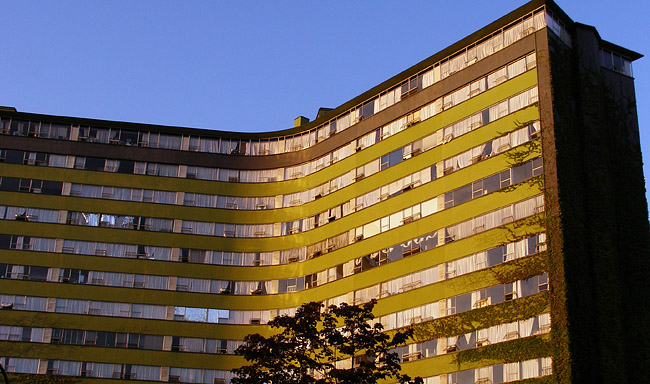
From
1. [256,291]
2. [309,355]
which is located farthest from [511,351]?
[256,291]

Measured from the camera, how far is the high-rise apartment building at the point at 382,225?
210 ft

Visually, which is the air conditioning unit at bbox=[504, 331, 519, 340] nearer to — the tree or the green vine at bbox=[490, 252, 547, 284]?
the green vine at bbox=[490, 252, 547, 284]

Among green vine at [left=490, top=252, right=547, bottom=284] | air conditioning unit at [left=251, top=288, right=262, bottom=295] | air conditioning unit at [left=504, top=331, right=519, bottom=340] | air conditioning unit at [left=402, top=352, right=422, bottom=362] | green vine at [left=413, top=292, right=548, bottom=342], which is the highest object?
air conditioning unit at [left=251, top=288, right=262, bottom=295]

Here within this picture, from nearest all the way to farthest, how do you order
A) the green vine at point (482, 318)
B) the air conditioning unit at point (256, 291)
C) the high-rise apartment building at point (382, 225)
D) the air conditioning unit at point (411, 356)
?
the green vine at point (482, 318), the high-rise apartment building at point (382, 225), the air conditioning unit at point (411, 356), the air conditioning unit at point (256, 291)

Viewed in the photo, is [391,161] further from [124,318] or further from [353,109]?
[124,318]

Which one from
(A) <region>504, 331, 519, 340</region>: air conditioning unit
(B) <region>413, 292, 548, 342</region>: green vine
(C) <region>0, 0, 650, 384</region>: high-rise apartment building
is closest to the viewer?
(B) <region>413, 292, 548, 342</region>: green vine

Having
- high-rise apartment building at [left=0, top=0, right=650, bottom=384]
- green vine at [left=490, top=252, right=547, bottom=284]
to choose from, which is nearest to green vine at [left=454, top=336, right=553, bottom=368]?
high-rise apartment building at [left=0, top=0, right=650, bottom=384]

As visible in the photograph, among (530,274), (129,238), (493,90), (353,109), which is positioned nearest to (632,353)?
(530,274)

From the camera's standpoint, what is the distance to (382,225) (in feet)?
263

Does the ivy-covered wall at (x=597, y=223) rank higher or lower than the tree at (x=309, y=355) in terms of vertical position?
higher

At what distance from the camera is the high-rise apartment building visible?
210 feet

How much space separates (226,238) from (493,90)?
3555 centimetres

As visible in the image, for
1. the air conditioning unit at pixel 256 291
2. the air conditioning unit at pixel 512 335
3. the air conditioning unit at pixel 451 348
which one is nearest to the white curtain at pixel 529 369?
the air conditioning unit at pixel 512 335

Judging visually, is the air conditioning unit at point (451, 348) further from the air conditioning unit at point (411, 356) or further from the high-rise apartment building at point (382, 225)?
the air conditioning unit at point (411, 356)
